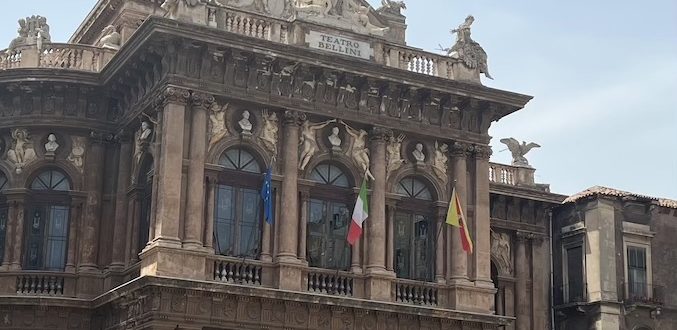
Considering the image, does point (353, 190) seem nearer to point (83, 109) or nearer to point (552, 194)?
point (83, 109)

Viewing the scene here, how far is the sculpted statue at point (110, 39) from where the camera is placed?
27.4 m

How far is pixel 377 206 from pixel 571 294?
895 centimetres

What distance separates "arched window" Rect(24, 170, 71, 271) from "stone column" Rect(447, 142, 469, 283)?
8607 millimetres

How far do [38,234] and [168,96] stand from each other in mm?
4909

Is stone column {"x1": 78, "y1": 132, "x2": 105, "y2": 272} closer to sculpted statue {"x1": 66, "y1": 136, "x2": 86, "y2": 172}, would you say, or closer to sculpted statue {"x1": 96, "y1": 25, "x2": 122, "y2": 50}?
sculpted statue {"x1": 66, "y1": 136, "x2": 86, "y2": 172}

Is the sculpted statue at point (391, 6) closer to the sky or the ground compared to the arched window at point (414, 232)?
closer to the sky

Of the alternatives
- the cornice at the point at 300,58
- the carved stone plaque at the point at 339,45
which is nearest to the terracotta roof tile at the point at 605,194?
the cornice at the point at 300,58

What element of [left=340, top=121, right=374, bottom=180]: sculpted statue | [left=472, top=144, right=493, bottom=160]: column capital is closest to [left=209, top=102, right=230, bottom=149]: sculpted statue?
[left=340, top=121, right=374, bottom=180]: sculpted statue

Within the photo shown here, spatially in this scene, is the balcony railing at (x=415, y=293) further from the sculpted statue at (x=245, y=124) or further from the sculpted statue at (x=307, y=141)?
the sculpted statue at (x=245, y=124)

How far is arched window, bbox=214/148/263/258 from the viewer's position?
78.9ft

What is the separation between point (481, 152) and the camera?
88.3ft

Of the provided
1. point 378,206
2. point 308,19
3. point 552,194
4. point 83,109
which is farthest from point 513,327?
point 83,109

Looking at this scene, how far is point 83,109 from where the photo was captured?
26.4 meters

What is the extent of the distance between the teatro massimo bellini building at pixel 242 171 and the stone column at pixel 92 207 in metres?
0.04
